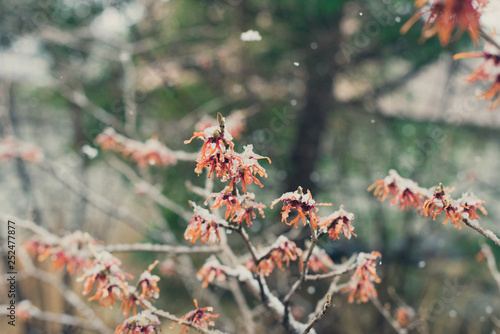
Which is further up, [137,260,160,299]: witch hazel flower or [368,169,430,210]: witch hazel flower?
[368,169,430,210]: witch hazel flower

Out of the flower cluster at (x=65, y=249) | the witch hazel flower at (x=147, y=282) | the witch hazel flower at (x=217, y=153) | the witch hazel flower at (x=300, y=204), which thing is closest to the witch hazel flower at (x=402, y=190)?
the witch hazel flower at (x=300, y=204)

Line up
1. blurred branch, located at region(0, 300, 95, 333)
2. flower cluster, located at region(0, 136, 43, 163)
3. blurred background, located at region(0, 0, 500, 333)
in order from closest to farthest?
1. blurred branch, located at region(0, 300, 95, 333)
2. flower cluster, located at region(0, 136, 43, 163)
3. blurred background, located at region(0, 0, 500, 333)

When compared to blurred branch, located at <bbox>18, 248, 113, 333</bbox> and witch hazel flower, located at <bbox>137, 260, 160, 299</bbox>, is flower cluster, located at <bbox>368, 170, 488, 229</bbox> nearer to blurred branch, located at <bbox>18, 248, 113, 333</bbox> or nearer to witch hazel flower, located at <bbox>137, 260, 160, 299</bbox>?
witch hazel flower, located at <bbox>137, 260, 160, 299</bbox>

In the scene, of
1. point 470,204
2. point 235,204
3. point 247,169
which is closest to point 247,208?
point 235,204

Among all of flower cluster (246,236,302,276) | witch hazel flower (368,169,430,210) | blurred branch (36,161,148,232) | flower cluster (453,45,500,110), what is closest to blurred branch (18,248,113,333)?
blurred branch (36,161,148,232)

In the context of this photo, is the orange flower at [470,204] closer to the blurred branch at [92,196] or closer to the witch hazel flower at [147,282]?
the witch hazel flower at [147,282]

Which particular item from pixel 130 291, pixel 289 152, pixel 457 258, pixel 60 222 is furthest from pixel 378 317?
pixel 60 222
